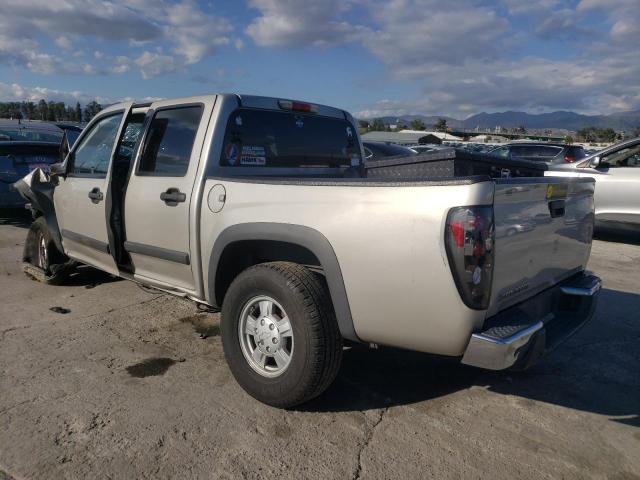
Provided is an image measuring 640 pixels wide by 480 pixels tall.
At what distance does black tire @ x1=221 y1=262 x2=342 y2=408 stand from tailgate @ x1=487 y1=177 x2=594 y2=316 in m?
0.88

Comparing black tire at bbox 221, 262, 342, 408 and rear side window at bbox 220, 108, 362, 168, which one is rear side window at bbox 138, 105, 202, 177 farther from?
black tire at bbox 221, 262, 342, 408

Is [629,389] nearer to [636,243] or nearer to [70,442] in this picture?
[70,442]

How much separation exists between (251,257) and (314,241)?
820 mm

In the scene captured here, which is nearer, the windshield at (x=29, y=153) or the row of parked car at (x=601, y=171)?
the row of parked car at (x=601, y=171)

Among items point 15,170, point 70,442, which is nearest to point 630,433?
point 70,442

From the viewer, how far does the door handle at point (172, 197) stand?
12.4ft

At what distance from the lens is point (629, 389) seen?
3.70 m

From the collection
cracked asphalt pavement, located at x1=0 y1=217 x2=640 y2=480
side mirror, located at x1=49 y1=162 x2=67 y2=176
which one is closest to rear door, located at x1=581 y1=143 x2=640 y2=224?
cracked asphalt pavement, located at x1=0 y1=217 x2=640 y2=480

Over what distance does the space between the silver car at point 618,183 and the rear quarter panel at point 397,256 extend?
7460mm

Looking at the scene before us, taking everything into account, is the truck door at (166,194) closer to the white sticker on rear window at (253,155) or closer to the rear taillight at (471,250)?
the white sticker on rear window at (253,155)

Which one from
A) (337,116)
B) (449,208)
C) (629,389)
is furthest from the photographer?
(337,116)

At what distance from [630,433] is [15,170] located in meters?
9.89

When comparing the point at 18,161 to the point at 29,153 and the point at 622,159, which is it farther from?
the point at 622,159

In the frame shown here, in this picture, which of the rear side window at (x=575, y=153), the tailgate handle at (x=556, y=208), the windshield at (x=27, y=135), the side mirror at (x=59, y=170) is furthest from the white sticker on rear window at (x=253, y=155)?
the rear side window at (x=575, y=153)
